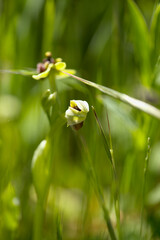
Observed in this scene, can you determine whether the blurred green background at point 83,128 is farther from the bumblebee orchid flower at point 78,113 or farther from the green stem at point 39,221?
the bumblebee orchid flower at point 78,113

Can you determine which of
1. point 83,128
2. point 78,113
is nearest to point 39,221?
point 78,113

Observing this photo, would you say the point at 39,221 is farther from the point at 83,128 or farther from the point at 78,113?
the point at 83,128

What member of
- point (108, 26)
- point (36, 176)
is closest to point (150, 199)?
point (36, 176)

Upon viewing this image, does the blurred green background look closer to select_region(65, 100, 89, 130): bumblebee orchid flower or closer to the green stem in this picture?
the green stem

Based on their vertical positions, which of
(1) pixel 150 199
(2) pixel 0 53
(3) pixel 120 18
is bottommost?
(1) pixel 150 199

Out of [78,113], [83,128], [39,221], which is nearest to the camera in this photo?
[78,113]

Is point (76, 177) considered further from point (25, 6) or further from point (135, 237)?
point (25, 6)

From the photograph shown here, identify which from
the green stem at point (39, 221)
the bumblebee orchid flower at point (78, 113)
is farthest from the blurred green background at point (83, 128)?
the bumblebee orchid flower at point (78, 113)

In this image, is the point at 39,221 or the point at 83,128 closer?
the point at 39,221

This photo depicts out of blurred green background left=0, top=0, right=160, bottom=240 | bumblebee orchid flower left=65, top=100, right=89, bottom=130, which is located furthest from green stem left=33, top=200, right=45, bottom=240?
bumblebee orchid flower left=65, top=100, right=89, bottom=130
